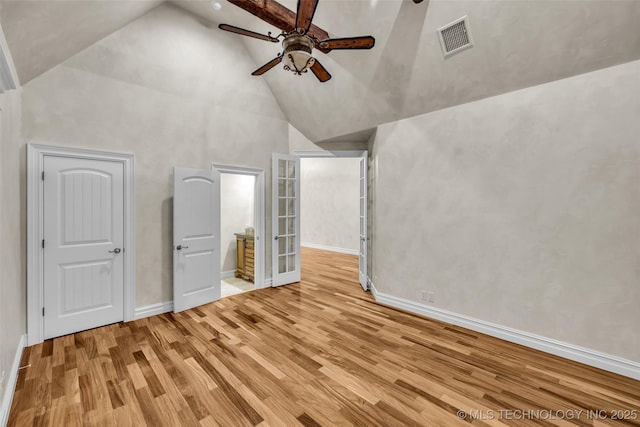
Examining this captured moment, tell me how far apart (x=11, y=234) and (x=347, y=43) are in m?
3.29

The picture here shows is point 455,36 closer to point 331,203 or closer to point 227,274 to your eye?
point 227,274

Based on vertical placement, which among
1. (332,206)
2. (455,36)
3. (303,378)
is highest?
(455,36)

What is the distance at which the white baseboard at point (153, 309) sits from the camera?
11.4 feet

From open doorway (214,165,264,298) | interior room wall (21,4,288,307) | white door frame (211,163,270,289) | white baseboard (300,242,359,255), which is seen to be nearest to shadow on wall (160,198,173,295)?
interior room wall (21,4,288,307)

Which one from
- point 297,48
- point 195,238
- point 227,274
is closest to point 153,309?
point 195,238

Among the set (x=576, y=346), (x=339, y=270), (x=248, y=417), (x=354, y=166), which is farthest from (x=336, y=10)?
(x=354, y=166)

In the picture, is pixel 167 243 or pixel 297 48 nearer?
pixel 297 48

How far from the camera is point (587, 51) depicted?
2385 mm

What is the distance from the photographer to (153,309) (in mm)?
3596

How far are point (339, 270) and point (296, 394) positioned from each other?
4.09 metres

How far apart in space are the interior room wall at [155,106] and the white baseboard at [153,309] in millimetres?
54

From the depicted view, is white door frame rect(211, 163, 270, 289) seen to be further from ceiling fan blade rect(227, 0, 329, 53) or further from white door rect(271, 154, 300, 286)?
ceiling fan blade rect(227, 0, 329, 53)

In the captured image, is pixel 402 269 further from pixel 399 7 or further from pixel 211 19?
pixel 211 19

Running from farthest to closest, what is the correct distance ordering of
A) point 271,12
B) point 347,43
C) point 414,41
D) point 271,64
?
1. point 414,41
2. point 271,64
3. point 347,43
4. point 271,12
